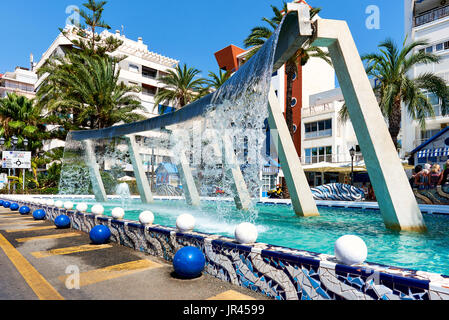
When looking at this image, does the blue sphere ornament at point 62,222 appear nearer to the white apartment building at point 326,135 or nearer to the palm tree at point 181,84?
the palm tree at point 181,84

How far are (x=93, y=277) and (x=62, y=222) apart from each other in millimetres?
5212

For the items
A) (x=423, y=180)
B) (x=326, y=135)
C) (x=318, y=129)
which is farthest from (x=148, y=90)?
(x=423, y=180)

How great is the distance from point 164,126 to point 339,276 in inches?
462

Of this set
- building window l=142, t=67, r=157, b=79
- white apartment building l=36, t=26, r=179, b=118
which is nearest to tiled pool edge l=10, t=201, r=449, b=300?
white apartment building l=36, t=26, r=179, b=118

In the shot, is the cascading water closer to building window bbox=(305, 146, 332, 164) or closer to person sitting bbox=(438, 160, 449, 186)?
person sitting bbox=(438, 160, 449, 186)

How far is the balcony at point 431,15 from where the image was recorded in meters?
28.1

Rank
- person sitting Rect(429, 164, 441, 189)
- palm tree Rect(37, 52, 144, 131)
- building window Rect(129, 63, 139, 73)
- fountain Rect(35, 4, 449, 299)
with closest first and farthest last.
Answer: fountain Rect(35, 4, 449, 299) < person sitting Rect(429, 164, 441, 189) < palm tree Rect(37, 52, 144, 131) < building window Rect(129, 63, 139, 73)

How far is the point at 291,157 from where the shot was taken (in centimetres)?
1157

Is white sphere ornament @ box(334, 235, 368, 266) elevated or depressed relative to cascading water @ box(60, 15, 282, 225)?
depressed

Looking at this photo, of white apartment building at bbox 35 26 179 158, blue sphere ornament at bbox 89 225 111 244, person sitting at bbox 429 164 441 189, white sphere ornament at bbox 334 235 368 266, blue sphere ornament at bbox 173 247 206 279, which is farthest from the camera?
white apartment building at bbox 35 26 179 158

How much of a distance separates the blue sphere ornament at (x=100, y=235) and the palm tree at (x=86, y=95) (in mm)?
19321

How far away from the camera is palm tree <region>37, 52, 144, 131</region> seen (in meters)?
24.2

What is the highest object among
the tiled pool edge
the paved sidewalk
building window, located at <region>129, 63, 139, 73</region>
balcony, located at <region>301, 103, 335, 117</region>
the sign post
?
building window, located at <region>129, 63, 139, 73</region>

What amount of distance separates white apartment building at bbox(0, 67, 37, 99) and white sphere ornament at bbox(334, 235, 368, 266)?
245 ft
